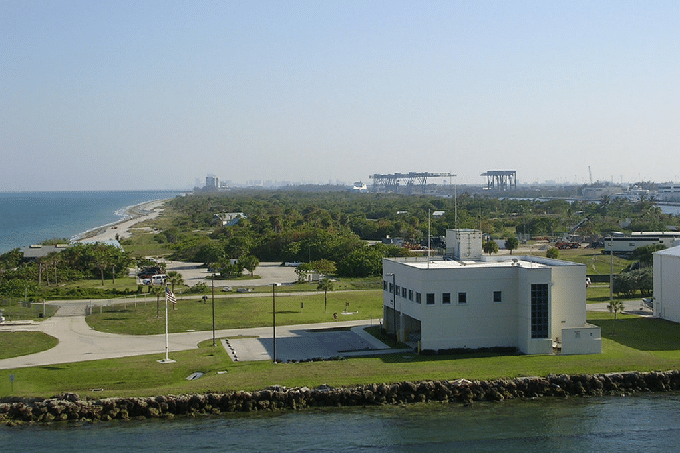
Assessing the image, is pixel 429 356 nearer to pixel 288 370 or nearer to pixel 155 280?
pixel 288 370

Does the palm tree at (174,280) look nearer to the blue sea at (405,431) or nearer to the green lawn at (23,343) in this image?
the green lawn at (23,343)

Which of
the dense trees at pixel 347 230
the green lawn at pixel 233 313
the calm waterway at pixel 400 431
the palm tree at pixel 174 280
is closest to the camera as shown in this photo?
the calm waterway at pixel 400 431

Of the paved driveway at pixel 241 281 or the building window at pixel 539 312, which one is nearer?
the building window at pixel 539 312

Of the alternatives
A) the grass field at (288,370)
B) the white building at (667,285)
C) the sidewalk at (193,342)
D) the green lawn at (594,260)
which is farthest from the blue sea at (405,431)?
the green lawn at (594,260)

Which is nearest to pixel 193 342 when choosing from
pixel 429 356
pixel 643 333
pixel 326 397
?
pixel 326 397

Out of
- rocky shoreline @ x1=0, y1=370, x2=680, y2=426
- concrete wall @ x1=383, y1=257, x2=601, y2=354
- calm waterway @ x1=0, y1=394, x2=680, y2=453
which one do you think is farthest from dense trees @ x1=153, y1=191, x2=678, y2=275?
calm waterway @ x1=0, y1=394, x2=680, y2=453

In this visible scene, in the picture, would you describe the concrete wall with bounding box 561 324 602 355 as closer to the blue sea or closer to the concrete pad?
the blue sea
